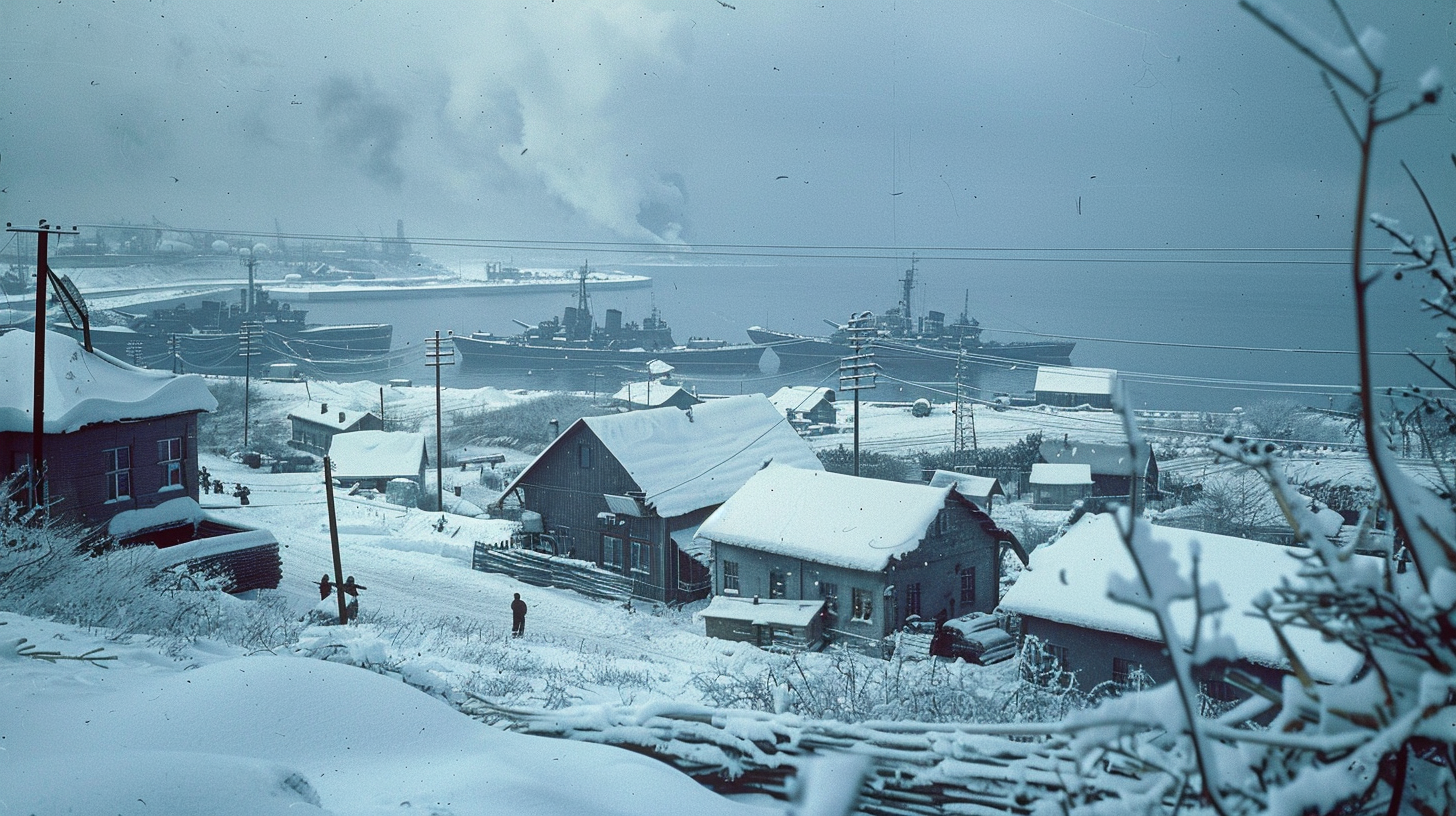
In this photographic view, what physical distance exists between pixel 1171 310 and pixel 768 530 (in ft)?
226

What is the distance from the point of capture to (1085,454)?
1074 inches

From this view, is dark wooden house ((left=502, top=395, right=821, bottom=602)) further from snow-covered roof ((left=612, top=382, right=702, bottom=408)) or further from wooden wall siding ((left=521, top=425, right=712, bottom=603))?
snow-covered roof ((left=612, top=382, right=702, bottom=408))

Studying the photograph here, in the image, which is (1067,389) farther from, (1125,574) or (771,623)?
(1125,574)

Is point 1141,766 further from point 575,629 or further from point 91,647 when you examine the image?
point 575,629

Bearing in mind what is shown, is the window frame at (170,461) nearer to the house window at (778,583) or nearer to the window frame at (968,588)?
the house window at (778,583)

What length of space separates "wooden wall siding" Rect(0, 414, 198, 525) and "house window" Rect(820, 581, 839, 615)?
10.1m

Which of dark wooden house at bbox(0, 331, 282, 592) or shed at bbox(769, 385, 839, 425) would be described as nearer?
dark wooden house at bbox(0, 331, 282, 592)

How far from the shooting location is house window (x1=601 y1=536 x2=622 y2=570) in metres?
19.1

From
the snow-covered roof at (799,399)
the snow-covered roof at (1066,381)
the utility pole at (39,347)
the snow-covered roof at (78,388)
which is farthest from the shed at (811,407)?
the utility pole at (39,347)

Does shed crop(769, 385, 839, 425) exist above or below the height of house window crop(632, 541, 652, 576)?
above

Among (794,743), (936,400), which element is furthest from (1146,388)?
(794,743)

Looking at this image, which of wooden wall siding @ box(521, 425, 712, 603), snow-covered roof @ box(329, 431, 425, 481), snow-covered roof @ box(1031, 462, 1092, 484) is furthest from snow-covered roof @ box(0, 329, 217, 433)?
snow-covered roof @ box(1031, 462, 1092, 484)

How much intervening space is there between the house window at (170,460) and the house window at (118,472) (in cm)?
51

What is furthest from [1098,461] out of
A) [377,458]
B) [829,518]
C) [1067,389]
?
[377,458]
